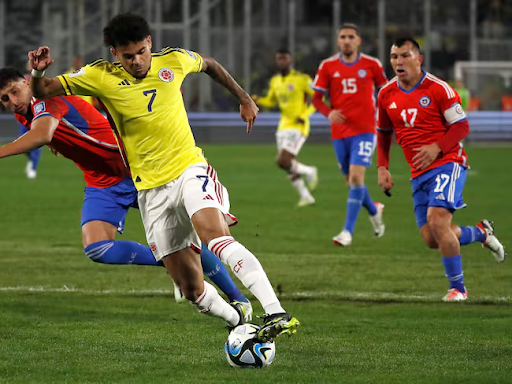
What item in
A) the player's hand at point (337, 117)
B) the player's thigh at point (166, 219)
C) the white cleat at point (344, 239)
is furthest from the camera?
the player's hand at point (337, 117)

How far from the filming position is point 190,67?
6418 mm

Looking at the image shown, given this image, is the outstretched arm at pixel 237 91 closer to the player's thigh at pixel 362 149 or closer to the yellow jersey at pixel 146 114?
the yellow jersey at pixel 146 114

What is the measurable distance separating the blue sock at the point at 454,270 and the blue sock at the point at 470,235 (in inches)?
26.0

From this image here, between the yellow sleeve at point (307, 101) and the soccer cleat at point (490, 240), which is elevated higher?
the yellow sleeve at point (307, 101)

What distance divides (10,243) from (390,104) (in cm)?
551

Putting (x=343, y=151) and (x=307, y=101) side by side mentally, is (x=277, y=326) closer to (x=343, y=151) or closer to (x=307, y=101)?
(x=343, y=151)

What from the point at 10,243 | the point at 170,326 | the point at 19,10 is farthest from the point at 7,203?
the point at 19,10

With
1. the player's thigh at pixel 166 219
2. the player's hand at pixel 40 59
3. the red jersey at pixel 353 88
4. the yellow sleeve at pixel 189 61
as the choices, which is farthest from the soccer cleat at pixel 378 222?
the player's hand at pixel 40 59

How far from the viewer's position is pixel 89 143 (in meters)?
7.75

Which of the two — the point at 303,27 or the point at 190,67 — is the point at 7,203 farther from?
the point at 303,27

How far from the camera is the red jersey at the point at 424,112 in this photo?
330 inches

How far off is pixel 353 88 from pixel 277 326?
7770 millimetres

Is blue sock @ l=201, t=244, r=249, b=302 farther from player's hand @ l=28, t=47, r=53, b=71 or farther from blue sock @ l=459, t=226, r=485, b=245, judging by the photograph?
blue sock @ l=459, t=226, r=485, b=245

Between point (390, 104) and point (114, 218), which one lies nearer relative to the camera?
point (114, 218)
